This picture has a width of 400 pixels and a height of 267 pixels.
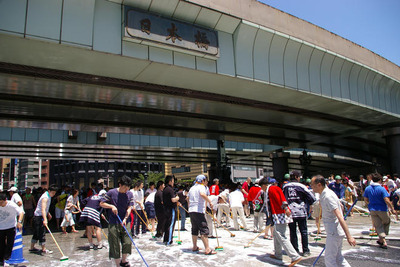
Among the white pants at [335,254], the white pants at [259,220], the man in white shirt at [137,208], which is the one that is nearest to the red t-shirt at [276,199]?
the white pants at [335,254]

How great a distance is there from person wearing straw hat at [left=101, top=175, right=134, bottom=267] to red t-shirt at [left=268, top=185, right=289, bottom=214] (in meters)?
3.26

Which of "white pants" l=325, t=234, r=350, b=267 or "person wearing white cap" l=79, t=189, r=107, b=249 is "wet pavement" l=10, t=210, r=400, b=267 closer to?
"person wearing white cap" l=79, t=189, r=107, b=249

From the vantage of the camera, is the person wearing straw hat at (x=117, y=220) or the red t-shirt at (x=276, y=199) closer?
the person wearing straw hat at (x=117, y=220)

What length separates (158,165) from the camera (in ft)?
370

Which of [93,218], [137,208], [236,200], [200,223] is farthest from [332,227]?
[137,208]

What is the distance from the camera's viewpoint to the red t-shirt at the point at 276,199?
664cm

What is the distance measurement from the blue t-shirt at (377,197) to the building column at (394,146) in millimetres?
17249

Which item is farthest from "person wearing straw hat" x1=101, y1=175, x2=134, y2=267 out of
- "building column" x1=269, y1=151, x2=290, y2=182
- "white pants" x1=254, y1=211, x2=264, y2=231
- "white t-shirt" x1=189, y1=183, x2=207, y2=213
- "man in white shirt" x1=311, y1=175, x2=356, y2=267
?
"building column" x1=269, y1=151, x2=290, y2=182

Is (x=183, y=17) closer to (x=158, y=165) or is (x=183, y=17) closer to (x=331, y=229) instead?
(x=331, y=229)

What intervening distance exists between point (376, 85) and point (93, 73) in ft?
57.0

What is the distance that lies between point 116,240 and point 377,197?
6.62 m

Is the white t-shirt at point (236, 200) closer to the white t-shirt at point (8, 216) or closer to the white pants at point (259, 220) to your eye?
the white pants at point (259, 220)

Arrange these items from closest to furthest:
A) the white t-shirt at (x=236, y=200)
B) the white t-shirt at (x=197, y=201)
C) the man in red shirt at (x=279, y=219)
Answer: the man in red shirt at (x=279, y=219) → the white t-shirt at (x=197, y=201) → the white t-shirt at (x=236, y=200)

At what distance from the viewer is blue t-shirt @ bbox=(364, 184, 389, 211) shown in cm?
765
